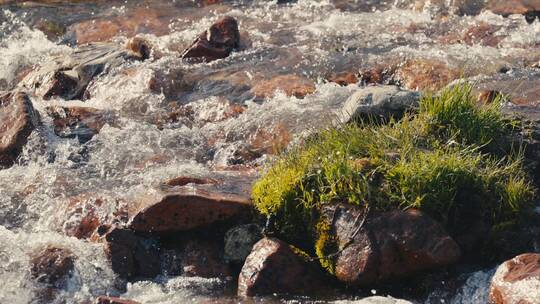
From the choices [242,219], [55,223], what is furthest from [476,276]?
[55,223]

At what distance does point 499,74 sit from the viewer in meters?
10.4

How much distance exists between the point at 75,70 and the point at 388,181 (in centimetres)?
632

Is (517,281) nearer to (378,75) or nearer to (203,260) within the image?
(203,260)

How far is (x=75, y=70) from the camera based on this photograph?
11453 millimetres

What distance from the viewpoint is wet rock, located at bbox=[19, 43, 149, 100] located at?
11.0m

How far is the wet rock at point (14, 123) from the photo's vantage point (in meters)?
8.93

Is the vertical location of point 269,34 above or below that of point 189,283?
below

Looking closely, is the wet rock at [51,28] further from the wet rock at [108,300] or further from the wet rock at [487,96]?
the wet rock at [108,300]

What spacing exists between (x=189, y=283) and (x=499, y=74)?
562 cm

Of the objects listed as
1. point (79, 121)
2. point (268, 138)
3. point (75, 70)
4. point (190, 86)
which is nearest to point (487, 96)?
point (268, 138)

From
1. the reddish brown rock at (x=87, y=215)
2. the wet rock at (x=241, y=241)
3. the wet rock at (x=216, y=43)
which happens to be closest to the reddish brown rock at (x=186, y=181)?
the reddish brown rock at (x=87, y=215)

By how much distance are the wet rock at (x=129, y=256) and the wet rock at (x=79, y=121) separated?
3.04 m

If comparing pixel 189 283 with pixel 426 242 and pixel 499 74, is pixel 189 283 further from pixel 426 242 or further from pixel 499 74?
pixel 499 74

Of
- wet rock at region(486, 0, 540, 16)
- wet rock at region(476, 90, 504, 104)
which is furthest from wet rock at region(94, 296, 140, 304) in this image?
wet rock at region(486, 0, 540, 16)
